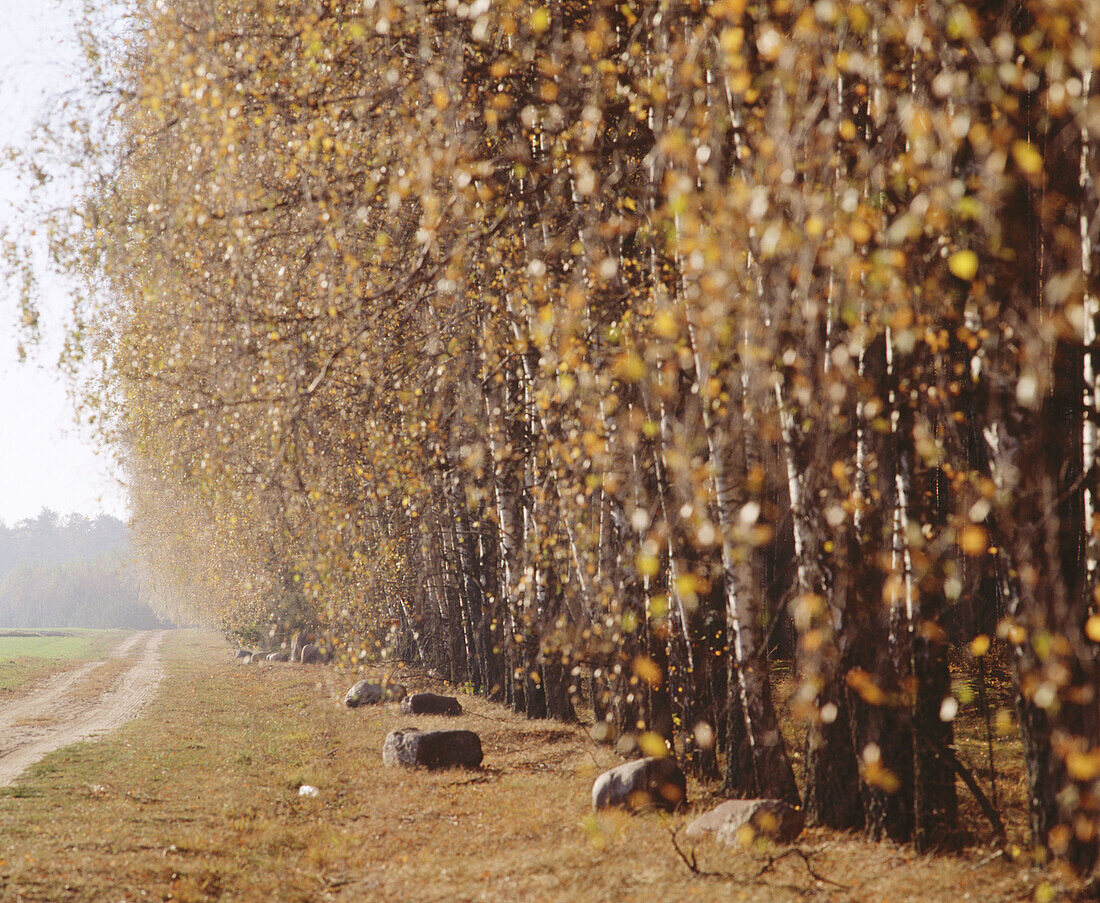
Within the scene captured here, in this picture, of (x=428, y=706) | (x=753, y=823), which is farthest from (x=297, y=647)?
(x=753, y=823)

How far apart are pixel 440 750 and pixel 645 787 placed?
186 inches

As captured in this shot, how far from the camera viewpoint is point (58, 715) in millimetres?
23000

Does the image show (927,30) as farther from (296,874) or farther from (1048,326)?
(296,874)

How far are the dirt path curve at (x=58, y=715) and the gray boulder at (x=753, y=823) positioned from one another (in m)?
11.1

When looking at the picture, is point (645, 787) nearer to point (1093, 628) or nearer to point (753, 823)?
point (753, 823)

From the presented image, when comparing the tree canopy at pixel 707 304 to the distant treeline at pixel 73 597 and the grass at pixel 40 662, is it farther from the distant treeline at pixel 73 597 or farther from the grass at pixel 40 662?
the distant treeline at pixel 73 597

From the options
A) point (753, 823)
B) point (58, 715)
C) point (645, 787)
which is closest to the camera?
point (753, 823)

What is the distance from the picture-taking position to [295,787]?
12.9 m

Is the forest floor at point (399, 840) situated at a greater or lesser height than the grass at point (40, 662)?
greater

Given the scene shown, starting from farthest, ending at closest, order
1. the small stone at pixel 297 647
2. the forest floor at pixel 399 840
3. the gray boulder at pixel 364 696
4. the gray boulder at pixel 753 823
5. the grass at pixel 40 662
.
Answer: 1. the small stone at pixel 297 647
2. the grass at pixel 40 662
3. the gray boulder at pixel 364 696
4. the gray boulder at pixel 753 823
5. the forest floor at pixel 399 840

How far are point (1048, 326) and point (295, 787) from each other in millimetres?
11934

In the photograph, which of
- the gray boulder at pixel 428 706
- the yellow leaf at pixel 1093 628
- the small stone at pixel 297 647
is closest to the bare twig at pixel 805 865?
the yellow leaf at pixel 1093 628

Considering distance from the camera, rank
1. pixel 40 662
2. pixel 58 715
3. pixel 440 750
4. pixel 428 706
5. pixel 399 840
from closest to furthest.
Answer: pixel 399 840
pixel 440 750
pixel 428 706
pixel 58 715
pixel 40 662

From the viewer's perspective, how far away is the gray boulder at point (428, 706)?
18266 mm
